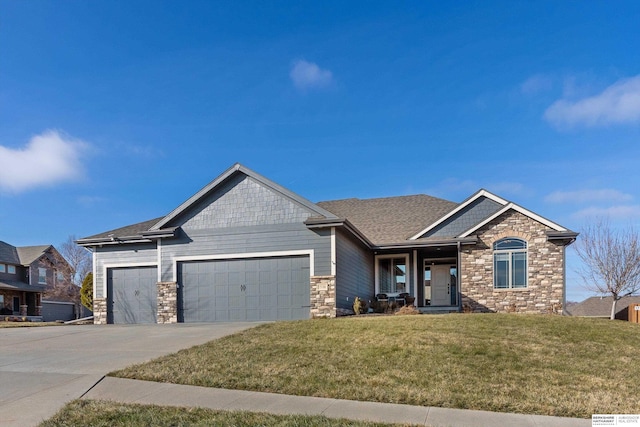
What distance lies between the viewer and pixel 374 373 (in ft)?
25.2

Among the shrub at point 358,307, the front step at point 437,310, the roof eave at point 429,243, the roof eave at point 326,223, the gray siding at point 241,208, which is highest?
the gray siding at point 241,208

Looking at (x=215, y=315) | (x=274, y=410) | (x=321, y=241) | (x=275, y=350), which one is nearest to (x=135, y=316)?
(x=215, y=315)

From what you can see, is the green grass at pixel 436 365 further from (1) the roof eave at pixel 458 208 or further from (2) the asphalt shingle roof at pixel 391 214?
(2) the asphalt shingle roof at pixel 391 214

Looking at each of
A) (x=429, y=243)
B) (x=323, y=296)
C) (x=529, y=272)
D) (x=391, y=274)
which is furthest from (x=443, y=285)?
(x=323, y=296)

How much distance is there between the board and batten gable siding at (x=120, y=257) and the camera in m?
19.3

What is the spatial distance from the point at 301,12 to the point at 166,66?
5121 mm

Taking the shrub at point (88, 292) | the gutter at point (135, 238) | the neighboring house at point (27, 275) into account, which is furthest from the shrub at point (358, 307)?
the neighboring house at point (27, 275)

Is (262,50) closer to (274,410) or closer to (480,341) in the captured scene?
(480,341)

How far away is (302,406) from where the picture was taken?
6211 millimetres

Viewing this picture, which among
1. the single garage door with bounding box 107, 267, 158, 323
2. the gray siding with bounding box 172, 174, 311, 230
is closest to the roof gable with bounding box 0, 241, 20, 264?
the single garage door with bounding box 107, 267, 158, 323

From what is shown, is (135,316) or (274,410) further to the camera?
(135,316)

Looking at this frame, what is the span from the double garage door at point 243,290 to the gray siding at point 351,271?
1.23m

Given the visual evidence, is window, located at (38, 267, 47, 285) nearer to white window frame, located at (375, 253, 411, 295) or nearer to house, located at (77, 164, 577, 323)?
house, located at (77, 164, 577, 323)

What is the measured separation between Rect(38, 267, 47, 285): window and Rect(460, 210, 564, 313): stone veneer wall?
40720mm
